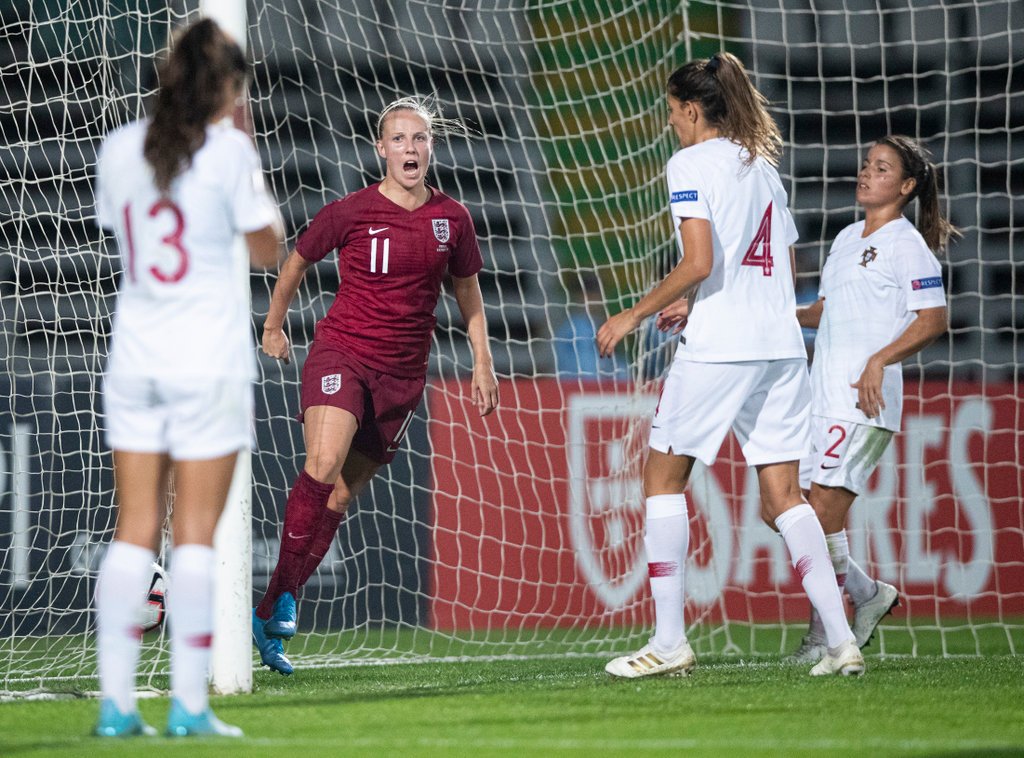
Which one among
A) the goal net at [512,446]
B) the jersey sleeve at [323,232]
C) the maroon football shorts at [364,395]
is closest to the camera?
the maroon football shorts at [364,395]

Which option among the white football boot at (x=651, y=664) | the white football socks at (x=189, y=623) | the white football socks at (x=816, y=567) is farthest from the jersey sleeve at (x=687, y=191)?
the white football socks at (x=189, y=623)

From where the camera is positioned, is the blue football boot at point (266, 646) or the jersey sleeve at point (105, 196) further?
the blue football boot at point (266, 646)

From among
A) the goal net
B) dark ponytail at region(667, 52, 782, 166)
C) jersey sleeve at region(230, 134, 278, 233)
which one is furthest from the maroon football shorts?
jersey sleeve at region(230, 134, 278, 233)

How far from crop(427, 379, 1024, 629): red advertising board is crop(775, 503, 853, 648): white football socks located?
91.4 inches

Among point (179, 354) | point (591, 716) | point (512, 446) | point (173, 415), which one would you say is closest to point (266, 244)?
point (179, 354)

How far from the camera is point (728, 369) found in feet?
13.8

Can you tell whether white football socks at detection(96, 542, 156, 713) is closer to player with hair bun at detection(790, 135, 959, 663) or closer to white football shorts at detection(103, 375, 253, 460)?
white football shorts at detection(103, 375, 253, 460)

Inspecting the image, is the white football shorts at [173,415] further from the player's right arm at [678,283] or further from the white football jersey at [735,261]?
the white football jersey at [735,261]

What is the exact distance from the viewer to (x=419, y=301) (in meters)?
4.68

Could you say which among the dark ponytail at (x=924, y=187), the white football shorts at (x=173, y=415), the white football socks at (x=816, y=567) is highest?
the dark ponytail at (x=924, y=187)

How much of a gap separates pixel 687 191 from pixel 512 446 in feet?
9.65

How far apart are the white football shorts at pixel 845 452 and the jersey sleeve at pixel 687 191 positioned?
109 cm

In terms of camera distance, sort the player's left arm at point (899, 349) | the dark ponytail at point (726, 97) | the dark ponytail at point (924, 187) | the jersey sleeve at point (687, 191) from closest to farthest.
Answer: the jersey sleeve at point (687, 191), the dark ponytail at point (726, 97), the player's left arm at point (899, 349), the dark ponytail at point (924, 187)

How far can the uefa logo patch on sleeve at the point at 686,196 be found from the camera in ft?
13.8
